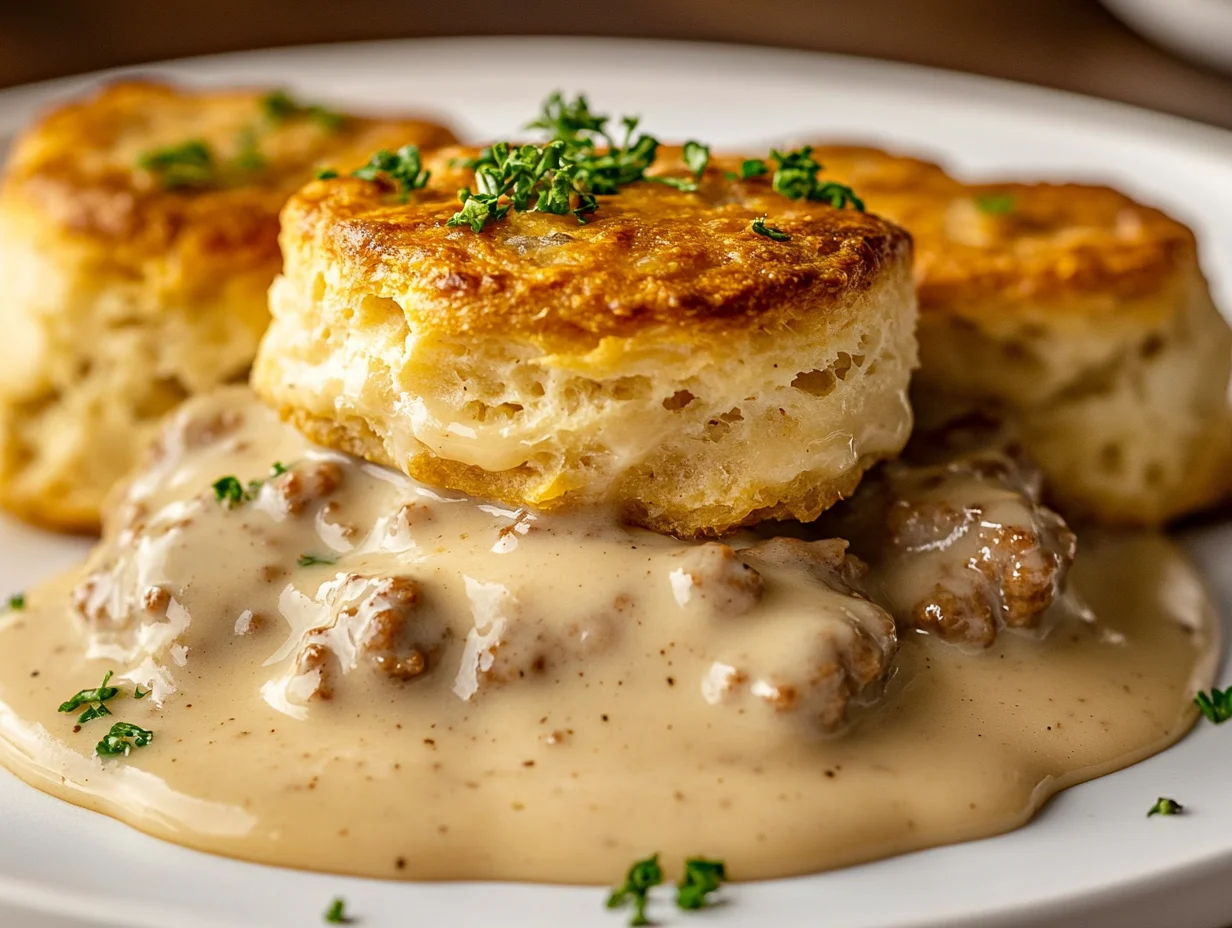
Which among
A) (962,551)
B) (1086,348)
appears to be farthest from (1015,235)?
(962,551)

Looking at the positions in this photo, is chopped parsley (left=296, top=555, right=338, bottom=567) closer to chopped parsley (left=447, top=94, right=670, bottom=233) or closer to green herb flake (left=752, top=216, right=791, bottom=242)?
chopped parsley (left=447, top=94, right=670, bottom=233)

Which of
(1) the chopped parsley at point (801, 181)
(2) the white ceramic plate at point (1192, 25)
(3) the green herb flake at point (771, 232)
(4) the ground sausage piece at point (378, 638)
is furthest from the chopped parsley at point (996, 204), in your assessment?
(2) the white ceramic plate at point (1192, 25)

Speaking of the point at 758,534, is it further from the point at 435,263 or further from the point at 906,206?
the point at 906,206

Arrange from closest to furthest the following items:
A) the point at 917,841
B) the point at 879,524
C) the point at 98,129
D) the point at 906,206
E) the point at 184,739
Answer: the point at 917,841 → the point at 184,739 → the point at 879,524 → the point at 906,206 → the point at 98,129

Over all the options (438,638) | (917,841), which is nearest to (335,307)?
(438,638)

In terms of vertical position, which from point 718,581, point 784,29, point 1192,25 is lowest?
point 784,29

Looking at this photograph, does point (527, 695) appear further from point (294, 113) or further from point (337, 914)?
point (294, 113)

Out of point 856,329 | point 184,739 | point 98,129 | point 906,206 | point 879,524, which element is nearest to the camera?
point 184,739
